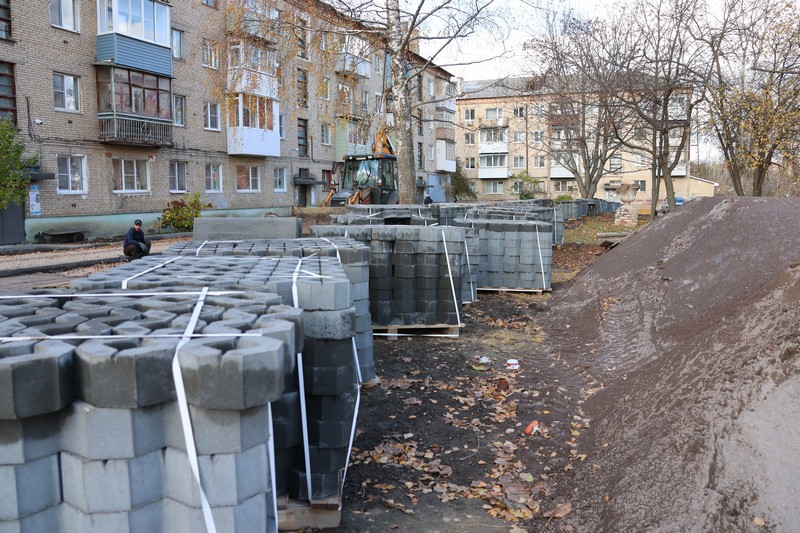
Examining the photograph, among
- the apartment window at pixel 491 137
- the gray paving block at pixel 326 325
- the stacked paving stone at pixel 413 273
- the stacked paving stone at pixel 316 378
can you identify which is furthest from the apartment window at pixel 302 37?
the apartment window at pixel 491 137

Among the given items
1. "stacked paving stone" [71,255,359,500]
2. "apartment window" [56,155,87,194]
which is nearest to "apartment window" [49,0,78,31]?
"apartment window" [56,155,87,194]

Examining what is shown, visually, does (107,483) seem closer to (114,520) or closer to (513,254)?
(114,520)

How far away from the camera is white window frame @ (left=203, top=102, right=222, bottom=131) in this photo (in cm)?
2811

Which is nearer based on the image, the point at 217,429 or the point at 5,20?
the point at 217,429

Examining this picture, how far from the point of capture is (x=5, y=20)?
1958 centimetres

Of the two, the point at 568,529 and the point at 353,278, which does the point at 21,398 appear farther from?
the point at 353,278

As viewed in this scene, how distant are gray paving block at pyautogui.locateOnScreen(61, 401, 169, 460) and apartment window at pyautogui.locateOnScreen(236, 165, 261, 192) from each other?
2848cm

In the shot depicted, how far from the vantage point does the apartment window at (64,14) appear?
21263mm

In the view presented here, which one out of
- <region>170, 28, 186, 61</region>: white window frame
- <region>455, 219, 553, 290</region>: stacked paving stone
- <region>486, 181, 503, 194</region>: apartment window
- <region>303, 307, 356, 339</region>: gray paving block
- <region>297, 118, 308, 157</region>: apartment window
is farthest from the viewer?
<region>486, 181, 503, 194</region>: apartment window

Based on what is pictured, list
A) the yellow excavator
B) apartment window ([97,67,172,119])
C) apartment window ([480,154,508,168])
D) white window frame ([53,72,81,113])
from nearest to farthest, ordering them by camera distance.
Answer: white window frame ([53,72,81,113]) → apartment window ([97,67,172,119]) → the yellow excavator → apartment window ([480,154,508,168])

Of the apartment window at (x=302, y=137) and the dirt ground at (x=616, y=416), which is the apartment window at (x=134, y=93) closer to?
the apartment window at (x=302, y=137)

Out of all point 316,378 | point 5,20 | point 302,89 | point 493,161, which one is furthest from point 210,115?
point 493,161

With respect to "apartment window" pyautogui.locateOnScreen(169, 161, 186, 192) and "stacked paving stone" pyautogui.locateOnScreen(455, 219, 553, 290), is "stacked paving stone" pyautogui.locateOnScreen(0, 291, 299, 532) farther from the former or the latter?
"apartment window" pyautogui.locateOnScreen(169, 161, 186, 192)

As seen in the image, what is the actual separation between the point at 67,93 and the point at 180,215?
214 inches
